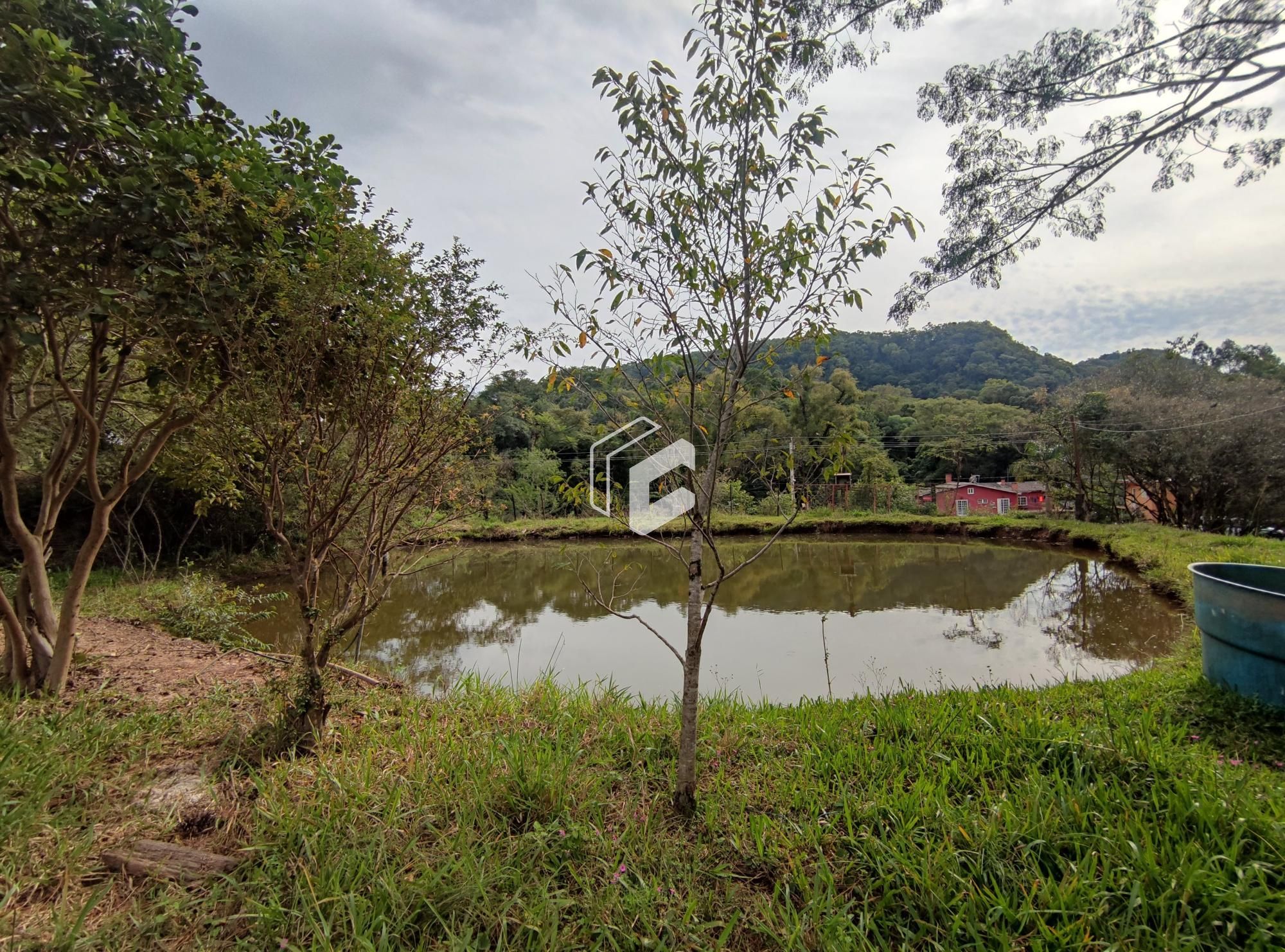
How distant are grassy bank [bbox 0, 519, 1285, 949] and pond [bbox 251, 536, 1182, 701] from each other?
852mm

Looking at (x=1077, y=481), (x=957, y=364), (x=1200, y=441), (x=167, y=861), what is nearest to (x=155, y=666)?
(x=167, y=861)

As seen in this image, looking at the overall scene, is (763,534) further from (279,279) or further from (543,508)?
(279,279)

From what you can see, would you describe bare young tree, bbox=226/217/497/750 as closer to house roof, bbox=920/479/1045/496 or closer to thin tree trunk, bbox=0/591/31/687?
thin tree trunk, bbox=0/591/31/687

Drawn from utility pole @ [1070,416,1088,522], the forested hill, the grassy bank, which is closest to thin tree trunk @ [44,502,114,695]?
the grassy bank

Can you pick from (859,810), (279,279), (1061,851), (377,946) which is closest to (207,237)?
(279,279)

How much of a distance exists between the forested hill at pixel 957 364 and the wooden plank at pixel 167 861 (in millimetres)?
30346

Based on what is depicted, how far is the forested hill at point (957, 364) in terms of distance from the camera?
98.7ft

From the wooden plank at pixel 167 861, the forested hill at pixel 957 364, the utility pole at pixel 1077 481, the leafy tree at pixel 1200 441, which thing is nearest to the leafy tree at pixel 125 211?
the wooden plank at pixel 167 861

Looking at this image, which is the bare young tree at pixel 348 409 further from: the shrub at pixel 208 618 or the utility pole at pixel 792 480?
the shrub at pixel 208 618

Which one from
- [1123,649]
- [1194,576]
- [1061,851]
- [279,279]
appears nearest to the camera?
[1061,851]

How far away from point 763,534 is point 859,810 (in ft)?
44.3

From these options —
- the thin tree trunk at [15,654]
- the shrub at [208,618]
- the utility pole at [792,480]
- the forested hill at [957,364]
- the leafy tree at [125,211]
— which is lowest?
the shrub at [208,618]

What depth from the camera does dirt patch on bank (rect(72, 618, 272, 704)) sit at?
2727mm

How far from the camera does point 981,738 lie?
2133 millimetres
